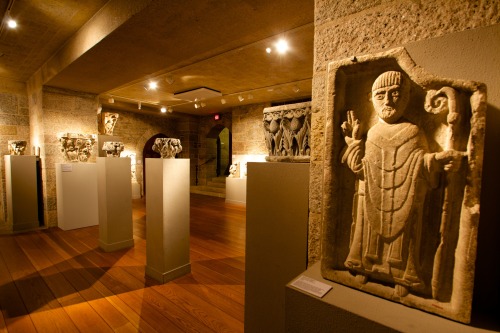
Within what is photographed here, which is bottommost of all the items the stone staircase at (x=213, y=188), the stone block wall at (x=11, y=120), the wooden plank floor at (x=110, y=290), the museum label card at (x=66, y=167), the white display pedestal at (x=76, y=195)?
the wooden plank floor at (x=110, y=290)

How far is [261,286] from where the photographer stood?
1.48 m

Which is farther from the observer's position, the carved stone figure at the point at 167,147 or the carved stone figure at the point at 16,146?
the carved stone figure at the point at 16,146

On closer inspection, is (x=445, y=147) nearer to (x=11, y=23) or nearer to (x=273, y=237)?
(x=273, y=237)

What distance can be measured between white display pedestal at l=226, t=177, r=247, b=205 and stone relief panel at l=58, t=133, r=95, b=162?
11.0ft

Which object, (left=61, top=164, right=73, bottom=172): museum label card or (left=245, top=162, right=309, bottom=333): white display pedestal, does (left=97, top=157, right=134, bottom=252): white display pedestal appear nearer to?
(left=61, top=164, right=73, bottom=172): museum label card

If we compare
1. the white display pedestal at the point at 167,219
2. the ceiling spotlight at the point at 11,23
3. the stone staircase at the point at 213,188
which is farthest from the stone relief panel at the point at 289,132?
the stone staircase at the point at 213,188

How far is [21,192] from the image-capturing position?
167 inches

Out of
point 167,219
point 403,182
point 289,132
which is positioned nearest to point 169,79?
point 167,219

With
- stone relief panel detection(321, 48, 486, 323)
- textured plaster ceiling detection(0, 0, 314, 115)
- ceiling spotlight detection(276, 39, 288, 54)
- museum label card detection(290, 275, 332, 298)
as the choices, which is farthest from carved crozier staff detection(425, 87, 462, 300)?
ceiling spotlight detection(276, 39, 288, 54)

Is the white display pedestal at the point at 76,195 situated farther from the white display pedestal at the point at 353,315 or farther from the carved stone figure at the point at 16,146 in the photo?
the white display pedestal at the point at 353,315

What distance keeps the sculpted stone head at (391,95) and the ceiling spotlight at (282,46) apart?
2.36 m

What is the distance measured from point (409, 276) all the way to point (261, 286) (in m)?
0.89

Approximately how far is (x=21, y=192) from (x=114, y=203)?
2.38 metres

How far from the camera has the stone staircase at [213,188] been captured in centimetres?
803
